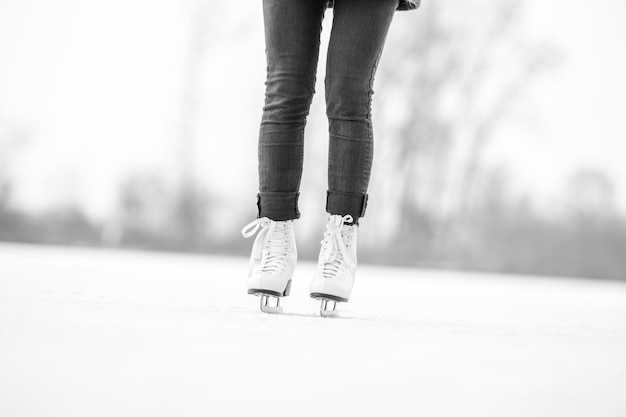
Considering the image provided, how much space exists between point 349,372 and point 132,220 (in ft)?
14.6

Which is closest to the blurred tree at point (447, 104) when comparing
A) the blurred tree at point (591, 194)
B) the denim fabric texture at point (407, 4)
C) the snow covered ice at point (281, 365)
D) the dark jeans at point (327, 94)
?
the blurred tree at point (591, 194)

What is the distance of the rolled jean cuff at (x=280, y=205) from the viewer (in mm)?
1406

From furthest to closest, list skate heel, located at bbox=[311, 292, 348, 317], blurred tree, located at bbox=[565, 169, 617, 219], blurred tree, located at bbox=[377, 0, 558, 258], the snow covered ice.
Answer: blurred tree, located at bbox=[565, 169, 617, 219] < blurred tree, located at bbox=[377, 0, 558, 258] < skate heel, located at bbox=[311, 292, 348, 317] < the snow covered ice

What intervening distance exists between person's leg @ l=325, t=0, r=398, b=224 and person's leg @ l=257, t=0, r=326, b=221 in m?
0.05

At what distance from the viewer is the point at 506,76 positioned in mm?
5176

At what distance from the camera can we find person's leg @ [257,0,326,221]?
4.54 ft

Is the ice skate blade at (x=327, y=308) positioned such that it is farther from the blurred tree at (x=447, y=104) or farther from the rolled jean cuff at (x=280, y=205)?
the blurred tree at (x=447, y=104)

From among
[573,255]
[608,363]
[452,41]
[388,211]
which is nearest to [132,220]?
[388,211]

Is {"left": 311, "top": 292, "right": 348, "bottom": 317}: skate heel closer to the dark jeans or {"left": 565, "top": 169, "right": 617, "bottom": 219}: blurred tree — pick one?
the dark jeans

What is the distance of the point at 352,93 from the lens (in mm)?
1395

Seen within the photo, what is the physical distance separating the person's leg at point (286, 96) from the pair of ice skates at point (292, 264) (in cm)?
5

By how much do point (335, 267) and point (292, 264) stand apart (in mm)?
97

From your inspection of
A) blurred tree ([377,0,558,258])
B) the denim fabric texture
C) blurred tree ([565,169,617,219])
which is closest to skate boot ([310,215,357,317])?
the denim fabric texture

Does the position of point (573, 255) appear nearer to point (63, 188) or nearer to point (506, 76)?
point (506, 76)
